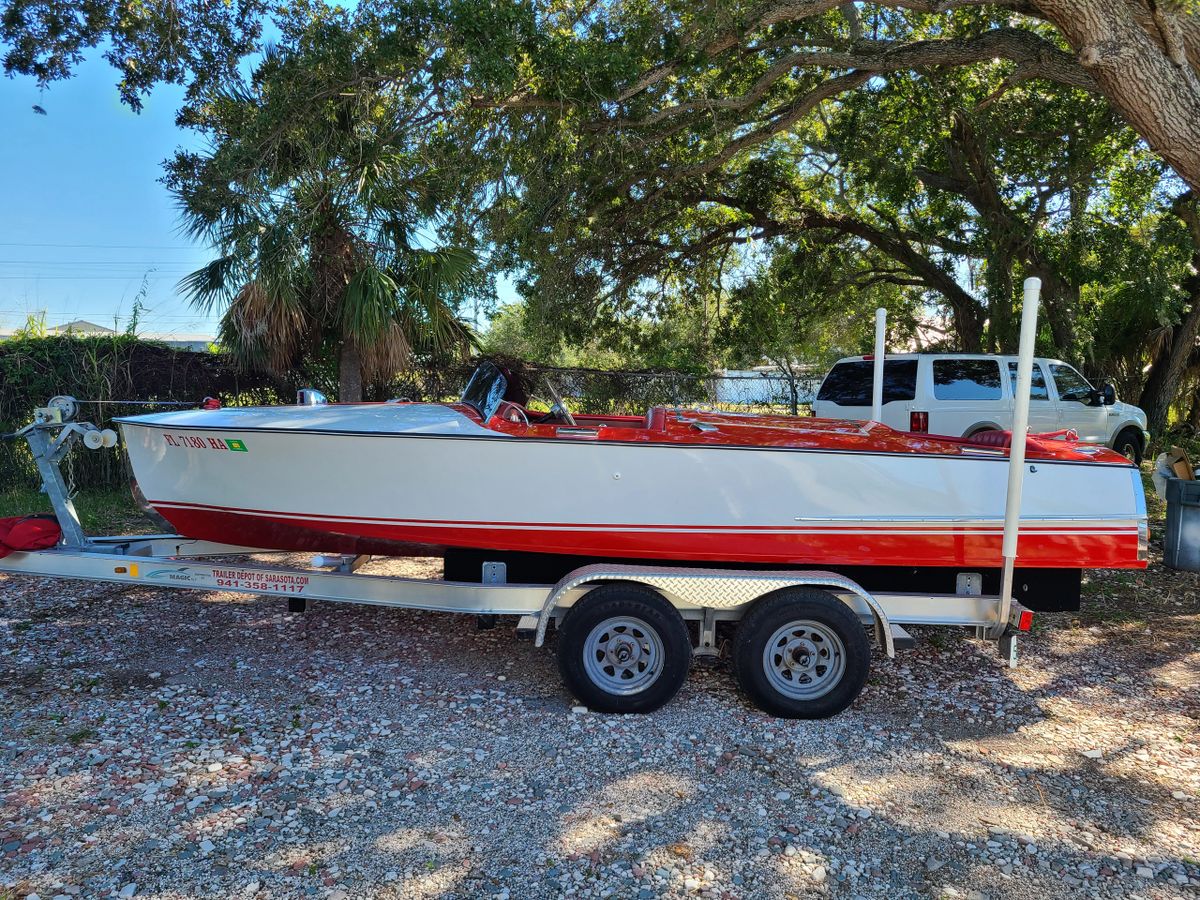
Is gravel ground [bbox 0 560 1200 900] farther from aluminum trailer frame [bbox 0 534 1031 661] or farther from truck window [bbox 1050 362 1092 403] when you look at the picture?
truck window [bbox 1050 362 1092 403]

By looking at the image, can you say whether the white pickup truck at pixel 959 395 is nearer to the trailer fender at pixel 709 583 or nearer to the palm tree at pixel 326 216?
the palm tree at pixel 326 216

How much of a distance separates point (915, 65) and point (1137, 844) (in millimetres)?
7493

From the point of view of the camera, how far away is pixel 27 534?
4.50 meters

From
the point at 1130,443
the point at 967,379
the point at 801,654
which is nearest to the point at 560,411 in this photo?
the point at 801,654

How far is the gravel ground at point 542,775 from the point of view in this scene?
292 cm

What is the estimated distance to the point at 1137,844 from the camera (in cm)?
316

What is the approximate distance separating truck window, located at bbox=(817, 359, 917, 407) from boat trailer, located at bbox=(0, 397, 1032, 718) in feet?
21.2

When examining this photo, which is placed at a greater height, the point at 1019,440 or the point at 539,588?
the point at 1019,440

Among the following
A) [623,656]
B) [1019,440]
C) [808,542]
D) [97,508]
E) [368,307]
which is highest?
[368,307]

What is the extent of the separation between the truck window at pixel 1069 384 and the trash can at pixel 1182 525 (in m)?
4.29

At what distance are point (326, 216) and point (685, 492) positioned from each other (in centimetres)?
577

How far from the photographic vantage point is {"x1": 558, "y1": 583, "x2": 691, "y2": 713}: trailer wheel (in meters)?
4.12

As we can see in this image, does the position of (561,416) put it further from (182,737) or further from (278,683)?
(182,737)

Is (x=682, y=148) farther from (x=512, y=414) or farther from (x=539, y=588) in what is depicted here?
(x=539, y=588)
